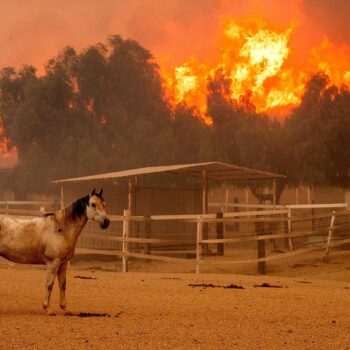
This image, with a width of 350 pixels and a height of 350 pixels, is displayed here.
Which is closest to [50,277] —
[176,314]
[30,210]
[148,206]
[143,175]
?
[176,314]

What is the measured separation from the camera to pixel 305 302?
1059cm

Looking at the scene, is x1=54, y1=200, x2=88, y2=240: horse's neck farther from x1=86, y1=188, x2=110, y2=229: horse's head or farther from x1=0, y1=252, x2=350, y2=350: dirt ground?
x1=0, y1=252, x2=350, y2=350: dirt ground

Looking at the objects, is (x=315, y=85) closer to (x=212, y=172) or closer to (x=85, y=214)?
(x=212, y=172)

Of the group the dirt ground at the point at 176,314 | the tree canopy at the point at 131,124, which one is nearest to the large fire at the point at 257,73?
the tree canopy at the point at 131,124

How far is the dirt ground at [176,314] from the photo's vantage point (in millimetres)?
6988

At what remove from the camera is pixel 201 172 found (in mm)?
25703

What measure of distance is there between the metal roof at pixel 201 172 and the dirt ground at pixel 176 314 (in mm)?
7889

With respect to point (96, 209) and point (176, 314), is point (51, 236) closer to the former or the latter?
point (96, 209)

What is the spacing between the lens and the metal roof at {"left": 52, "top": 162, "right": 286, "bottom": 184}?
22672 mm

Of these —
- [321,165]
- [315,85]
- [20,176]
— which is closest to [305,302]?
[321,165]

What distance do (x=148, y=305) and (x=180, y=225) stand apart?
1555 cm

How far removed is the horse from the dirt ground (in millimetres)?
761

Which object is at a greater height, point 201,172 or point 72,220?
point 201,172

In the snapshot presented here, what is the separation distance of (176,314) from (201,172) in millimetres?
16826
